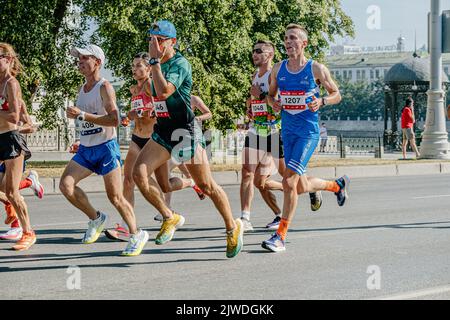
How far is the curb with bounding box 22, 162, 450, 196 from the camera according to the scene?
1689cm

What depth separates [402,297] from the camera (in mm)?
6016

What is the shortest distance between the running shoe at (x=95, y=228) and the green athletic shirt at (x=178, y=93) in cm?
154

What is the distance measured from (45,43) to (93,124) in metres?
13.7

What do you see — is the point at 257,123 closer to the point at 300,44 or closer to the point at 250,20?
the point at 300,44

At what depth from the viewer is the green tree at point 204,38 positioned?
70.8 ft

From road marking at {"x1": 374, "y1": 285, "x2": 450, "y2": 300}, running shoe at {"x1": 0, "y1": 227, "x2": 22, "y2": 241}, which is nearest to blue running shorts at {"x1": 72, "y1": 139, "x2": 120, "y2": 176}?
running shoe at {"x1": 0, "y1": 227, "x2": 22, "y2": 241}

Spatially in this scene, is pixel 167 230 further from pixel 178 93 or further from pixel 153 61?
pixel 153 61

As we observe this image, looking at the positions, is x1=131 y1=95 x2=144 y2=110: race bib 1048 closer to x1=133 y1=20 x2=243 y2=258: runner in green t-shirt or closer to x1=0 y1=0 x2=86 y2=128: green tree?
x1=133 y1=20 x2=243 y2=258: runner in green t-shirt

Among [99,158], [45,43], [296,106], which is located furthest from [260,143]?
[45,43]

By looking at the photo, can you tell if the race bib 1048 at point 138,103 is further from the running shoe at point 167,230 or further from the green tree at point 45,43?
the green tree at point 45,43

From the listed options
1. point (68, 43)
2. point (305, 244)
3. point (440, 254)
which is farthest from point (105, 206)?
point (68, 43)

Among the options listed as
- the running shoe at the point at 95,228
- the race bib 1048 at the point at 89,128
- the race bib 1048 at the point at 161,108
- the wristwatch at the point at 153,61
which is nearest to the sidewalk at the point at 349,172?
the running shoe at the point at 95,228

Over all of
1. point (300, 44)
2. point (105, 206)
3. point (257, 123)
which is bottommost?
point (105, 206)

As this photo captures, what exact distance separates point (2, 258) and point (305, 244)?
9.51 feet
